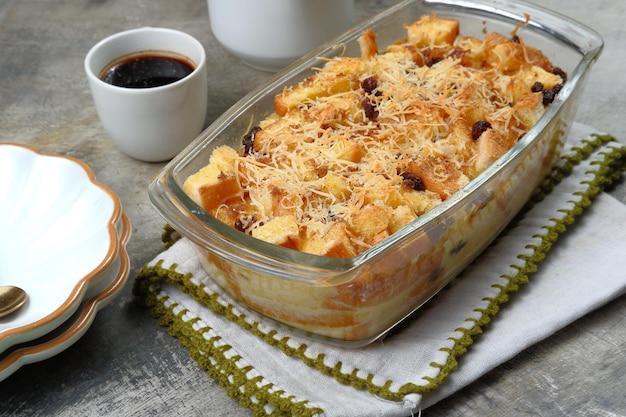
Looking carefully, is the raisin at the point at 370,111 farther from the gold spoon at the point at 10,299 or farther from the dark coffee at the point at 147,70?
the gold spoon at the point at 10,299

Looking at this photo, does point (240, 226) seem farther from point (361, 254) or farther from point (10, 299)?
point (10, 299)

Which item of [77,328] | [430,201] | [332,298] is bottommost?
[77,328]

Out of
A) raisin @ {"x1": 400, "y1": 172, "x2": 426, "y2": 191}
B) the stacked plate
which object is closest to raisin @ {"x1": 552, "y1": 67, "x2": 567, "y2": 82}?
raisin @ {"x1": 400, "y1": 172, "x2": 426, "y2": 191}

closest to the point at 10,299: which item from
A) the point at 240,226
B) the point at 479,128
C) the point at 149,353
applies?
the point at 149,353

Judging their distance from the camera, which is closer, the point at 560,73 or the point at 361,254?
the point at 361,254

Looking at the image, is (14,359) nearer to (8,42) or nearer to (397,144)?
(397,144)

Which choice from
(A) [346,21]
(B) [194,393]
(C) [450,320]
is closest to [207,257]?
(B) [194,393]

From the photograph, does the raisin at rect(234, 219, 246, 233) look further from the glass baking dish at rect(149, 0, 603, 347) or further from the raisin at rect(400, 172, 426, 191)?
the raisin at rect(400, 172, 426, 191)
